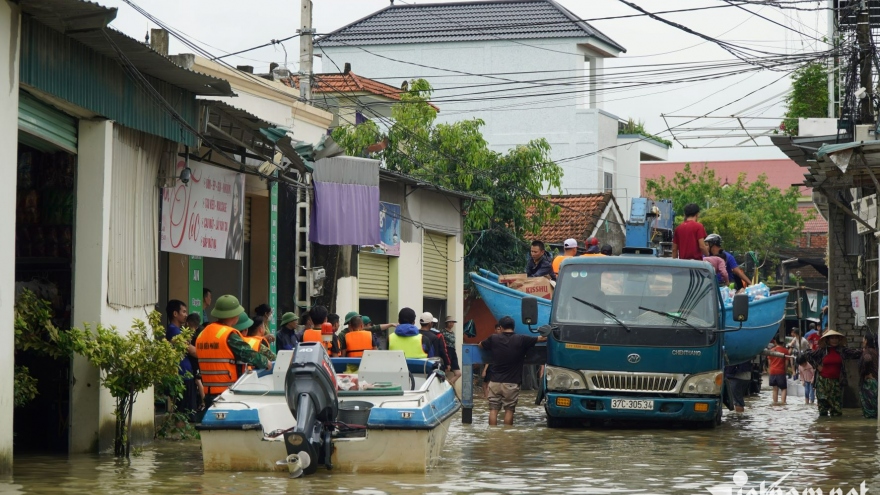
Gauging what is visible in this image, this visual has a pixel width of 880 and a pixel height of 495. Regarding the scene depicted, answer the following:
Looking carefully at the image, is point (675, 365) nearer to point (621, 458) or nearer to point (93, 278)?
point (621, 458)

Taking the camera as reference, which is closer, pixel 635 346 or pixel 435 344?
pixel 635 346

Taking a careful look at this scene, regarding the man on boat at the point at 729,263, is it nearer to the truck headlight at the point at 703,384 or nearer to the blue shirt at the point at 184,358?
the truck headlight at the point at 703,384

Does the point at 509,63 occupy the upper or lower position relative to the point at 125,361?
upper

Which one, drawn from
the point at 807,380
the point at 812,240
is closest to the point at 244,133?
the point at 807,380

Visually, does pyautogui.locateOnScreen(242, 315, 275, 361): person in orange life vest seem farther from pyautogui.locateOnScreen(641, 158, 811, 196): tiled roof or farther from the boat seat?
pyautogui.locateOnScreen(641, 158, 811, 196): tiled roof

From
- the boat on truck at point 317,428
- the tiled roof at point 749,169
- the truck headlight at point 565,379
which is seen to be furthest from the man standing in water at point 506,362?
the tiled roof at point 749,169

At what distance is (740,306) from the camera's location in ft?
60.2

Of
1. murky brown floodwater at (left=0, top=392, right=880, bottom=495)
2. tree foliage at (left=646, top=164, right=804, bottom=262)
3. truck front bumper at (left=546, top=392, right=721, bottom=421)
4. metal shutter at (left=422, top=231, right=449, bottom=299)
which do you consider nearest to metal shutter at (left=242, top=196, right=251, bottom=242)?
murky brown floodwater at (left=0, top=392, right=880, bottom=495)

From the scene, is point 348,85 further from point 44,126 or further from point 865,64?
point 44,126

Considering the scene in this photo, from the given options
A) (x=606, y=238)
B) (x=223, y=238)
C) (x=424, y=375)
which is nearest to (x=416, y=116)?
(x=606, y=238)

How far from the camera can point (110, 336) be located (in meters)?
13.6

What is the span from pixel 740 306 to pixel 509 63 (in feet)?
112

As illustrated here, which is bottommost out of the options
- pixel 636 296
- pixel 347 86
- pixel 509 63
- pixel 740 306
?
pixel 740 306

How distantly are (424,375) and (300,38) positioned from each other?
41.2ft
